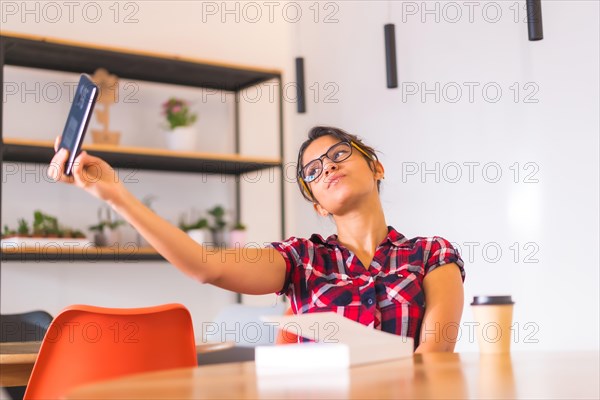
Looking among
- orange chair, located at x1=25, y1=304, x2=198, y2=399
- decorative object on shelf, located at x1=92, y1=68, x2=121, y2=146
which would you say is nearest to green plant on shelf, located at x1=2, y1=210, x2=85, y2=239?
decorative object on shelf, located at x1=92, y1=68, x2=121, y2=146

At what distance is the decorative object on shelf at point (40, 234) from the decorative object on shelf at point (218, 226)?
0.76 meters

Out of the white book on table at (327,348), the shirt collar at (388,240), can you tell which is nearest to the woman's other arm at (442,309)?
the shirt collar at (388,240)

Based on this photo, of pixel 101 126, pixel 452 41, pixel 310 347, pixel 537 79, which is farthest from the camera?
pixel 101 126

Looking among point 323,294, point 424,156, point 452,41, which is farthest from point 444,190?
point 323,294

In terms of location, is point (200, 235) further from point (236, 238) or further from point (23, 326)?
point (23, 326)

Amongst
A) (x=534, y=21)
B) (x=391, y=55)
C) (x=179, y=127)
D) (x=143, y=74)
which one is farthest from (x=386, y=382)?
(x=143, y=74)

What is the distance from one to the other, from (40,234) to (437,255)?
2.63 metres

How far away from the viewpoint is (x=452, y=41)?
13.1 ft

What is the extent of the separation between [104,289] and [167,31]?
60.8 inches

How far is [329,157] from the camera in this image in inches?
78.7

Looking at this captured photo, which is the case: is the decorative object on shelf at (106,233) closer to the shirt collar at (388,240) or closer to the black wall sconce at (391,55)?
the black wall sconce at (391,55)

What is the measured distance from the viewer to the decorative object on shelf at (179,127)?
4570mm

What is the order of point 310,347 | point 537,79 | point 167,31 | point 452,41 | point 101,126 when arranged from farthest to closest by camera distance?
point 167,31 < point 101,126 < point 452,41 < point 537,79 < point 310,347

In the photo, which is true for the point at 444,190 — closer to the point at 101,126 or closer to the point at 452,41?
the point at 452,41
